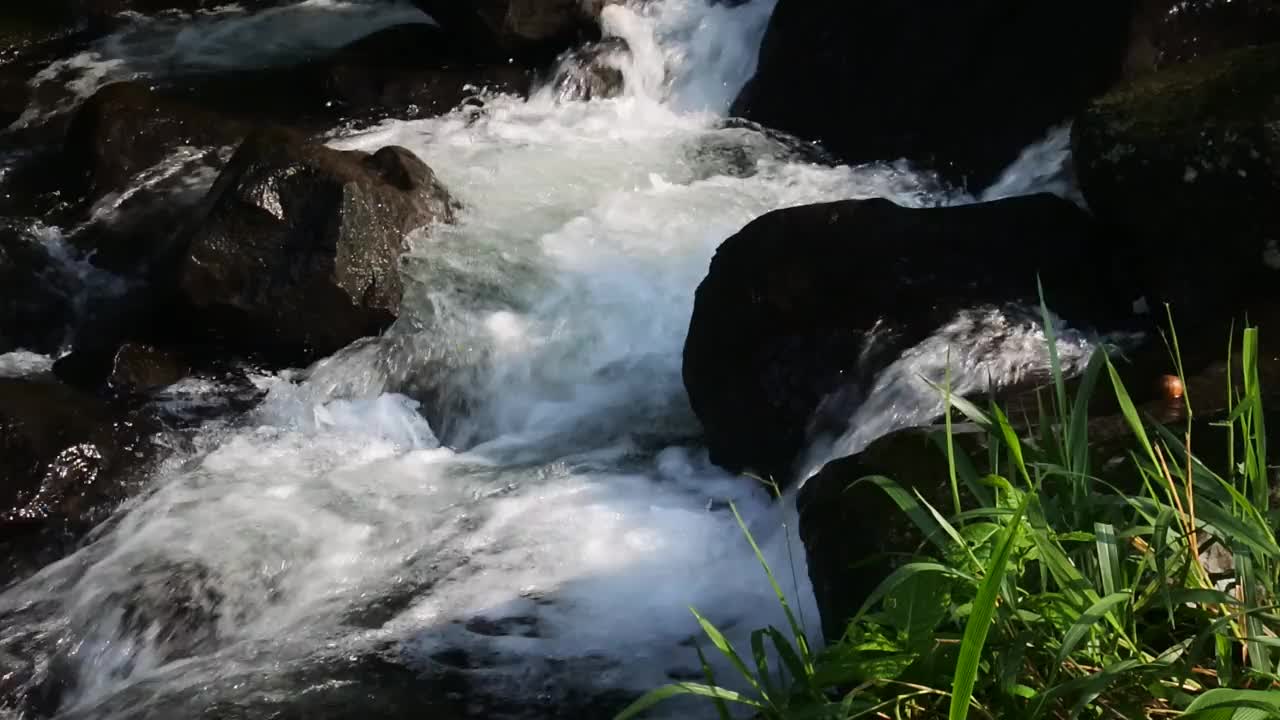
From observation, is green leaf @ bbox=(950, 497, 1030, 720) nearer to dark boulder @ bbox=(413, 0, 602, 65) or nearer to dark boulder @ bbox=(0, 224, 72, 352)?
dark boulder @ bbox=(0, 224, 72, 352)

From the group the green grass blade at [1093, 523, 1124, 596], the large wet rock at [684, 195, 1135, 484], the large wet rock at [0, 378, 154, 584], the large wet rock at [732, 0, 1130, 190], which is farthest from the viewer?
the large wet rock at [732, 0, 1130, 190]

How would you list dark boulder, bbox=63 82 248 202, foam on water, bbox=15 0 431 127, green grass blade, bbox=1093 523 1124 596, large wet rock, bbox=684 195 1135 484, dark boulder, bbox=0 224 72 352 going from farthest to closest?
foam on water, bbox=15 0 431 127 < dark boulder, bbox=63 82 248 202 < dark boulder, bbox=0 224 72 352 < large wet rock, bbox=684 195 1135 484 < green grass blade, bbox=1093 523 1124 596

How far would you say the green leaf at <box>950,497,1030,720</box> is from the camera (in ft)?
6.23

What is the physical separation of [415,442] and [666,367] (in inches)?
47.7

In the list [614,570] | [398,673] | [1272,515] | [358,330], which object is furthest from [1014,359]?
[358,330]

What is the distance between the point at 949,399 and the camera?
2287mm

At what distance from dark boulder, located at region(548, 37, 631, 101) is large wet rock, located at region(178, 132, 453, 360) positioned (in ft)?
8.41

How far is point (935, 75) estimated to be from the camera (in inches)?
264

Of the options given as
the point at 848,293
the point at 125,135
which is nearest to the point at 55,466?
the point at 125,135

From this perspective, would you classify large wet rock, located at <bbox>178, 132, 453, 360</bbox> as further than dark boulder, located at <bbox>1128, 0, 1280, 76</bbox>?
Yes

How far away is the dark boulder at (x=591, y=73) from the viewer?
8.05 meters

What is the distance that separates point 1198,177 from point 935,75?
2688mm

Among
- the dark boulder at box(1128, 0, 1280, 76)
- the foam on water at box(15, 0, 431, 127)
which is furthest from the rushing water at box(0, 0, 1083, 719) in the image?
the foam on water at box(15, 0, 431, 127)

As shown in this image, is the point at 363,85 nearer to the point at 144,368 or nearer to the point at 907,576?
the point at 144,368
